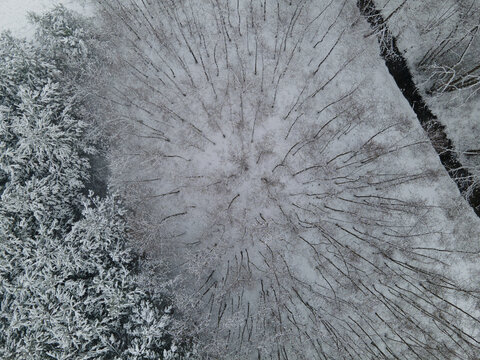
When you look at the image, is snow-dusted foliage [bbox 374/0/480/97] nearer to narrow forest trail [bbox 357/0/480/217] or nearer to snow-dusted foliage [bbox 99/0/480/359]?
narrow forest trail [bbox 357/0/480/217]

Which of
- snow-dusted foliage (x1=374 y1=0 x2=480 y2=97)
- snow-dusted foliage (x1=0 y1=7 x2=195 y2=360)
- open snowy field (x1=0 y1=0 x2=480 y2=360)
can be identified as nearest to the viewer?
Answer: snow-dusted foliage (x1=0 y1=7 x2=195 y2=360)

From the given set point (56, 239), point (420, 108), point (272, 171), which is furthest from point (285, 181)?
point (56, 239)

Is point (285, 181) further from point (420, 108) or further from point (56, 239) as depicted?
point (56, 239)

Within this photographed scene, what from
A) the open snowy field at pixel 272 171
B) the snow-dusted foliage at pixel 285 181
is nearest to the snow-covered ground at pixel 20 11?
the open snowy field at pixel 272 171

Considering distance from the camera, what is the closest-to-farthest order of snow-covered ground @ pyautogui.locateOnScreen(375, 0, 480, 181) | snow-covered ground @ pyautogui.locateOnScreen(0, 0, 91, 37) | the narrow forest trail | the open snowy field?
1. the open snowy field
2. snow-covered ground @ pyautogui.locateOnScreen(375, 0, 480, 181)
3. the narrow forest trail
4. snow-covered ground @ pyautogui.locateOnScreen(0, 0, 91, 37)

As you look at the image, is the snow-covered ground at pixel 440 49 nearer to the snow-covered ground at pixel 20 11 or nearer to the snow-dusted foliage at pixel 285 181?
the snow-dusted foliage at pixel 285 181

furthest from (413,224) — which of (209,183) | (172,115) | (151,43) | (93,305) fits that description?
(151,43)

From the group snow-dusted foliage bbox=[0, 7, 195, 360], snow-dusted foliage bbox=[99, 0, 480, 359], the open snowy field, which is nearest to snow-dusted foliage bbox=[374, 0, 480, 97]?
the open snowy field

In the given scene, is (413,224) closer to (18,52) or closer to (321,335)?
(321,335)
